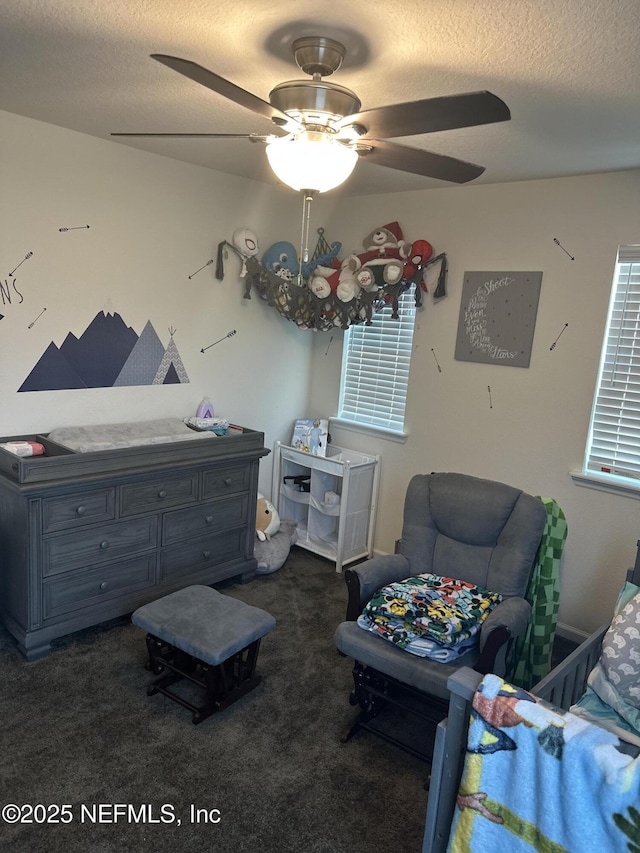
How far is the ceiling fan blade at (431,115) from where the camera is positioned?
→ 1389mm

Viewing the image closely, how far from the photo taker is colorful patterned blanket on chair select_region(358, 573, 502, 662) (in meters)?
2.29

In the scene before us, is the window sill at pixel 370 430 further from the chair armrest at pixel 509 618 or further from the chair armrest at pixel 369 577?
the chair armrest at pixel 509 618

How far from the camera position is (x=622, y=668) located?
1977 millimetres

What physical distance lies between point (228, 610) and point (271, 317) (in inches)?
85.1

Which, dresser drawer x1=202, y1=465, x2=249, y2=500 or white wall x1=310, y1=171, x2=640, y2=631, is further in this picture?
dresser drawer x1=202, y1=465, x2=249, y2=500

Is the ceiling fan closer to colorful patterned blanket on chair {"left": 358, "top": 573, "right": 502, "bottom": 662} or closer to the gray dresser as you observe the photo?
colorful patterned blanket on chair {"left": 358, "top": 573, "right": 502, "bottom": 662}

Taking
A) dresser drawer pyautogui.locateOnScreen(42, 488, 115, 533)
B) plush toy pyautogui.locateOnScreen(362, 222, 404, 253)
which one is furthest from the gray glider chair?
plush toy pyautogui.locateOnScreen(362, 222, 404, 253)

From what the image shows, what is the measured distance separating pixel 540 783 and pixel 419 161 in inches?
66.8

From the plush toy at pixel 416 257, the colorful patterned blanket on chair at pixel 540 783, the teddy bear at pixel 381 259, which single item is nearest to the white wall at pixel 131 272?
the teddy bear at pixel 381 259

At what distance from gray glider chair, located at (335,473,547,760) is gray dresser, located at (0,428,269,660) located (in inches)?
43.2

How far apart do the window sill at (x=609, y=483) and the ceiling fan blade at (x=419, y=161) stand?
6.00 ft

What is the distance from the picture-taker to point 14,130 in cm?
279

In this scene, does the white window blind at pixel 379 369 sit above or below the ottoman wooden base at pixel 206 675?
above

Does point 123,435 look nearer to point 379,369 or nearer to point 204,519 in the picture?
point 204,519
